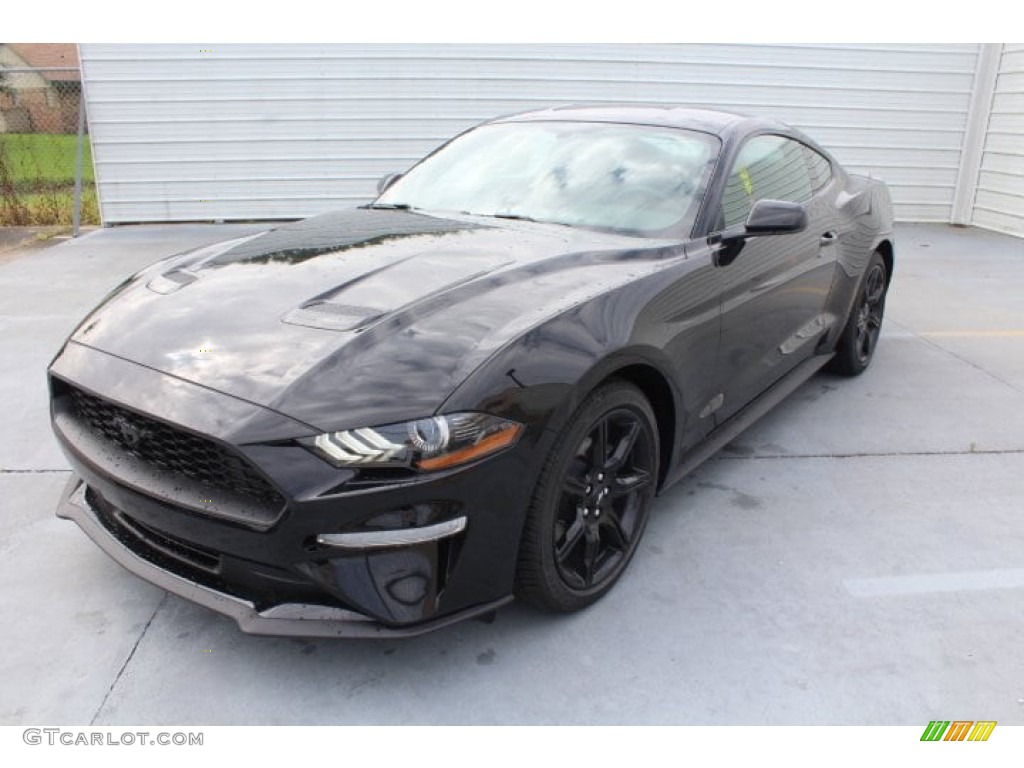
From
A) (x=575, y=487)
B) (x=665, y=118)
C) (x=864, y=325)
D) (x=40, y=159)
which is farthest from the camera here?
(x=40, y=159)

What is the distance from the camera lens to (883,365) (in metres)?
5.18

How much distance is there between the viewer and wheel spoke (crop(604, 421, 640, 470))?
2611mm


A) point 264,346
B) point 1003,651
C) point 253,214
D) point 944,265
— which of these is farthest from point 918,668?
point 253,214

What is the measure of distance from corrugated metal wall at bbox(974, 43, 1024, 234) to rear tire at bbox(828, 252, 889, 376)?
6.68 metres

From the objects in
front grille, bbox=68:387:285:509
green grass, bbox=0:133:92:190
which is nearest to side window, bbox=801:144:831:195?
front grille, bbox=68:387:285:509

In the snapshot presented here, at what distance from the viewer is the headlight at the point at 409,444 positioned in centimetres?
198

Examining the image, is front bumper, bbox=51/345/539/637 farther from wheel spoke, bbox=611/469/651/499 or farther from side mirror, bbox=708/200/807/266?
side mirror, bbox=708/200/807/266

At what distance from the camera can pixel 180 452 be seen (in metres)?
2.13

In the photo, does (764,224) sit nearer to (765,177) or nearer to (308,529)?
(765,177)

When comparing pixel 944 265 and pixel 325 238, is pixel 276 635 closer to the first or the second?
pixel 325 238

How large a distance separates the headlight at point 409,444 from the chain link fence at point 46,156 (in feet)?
30.4

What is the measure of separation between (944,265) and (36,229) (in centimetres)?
1047

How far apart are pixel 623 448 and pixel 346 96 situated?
8.49 metres

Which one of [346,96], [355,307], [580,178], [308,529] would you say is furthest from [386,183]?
[346,96]
